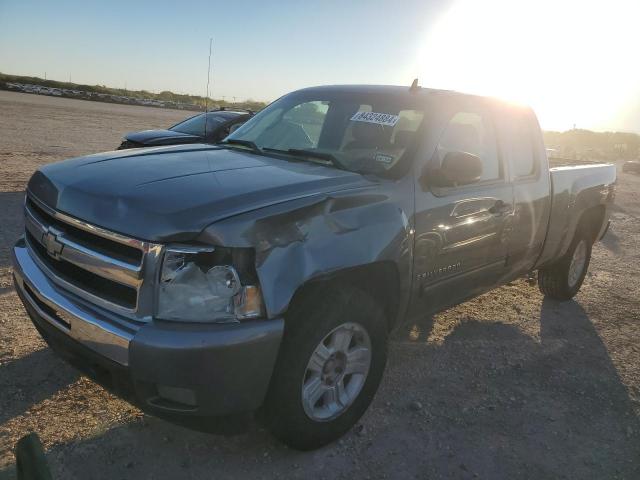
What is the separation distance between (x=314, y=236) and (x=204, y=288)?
55 cm

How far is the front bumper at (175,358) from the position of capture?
226 centimetres

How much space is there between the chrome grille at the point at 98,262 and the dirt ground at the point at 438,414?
838 millimetres

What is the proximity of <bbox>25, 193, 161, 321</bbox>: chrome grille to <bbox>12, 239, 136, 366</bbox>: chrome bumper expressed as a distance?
0.05 metres

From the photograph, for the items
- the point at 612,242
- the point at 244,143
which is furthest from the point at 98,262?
the point at 612,242

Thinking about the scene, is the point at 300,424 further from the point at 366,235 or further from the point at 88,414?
the point at 88,414

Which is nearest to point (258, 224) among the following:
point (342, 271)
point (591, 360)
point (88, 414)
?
point (342, 271)

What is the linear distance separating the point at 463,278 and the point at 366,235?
1228mm

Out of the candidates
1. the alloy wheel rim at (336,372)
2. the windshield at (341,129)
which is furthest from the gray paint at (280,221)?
the alloy wheel rim at (336,372)

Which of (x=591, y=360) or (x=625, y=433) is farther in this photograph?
(x=591, y=360)

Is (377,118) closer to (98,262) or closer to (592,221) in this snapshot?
(98,262)

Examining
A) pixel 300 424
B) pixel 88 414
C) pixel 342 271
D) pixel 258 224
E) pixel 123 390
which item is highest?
pixel 258 224

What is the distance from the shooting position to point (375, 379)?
3141 millimetres

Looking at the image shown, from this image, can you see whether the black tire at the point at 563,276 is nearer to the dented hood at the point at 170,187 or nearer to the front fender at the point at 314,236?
the front fender at the point at 314,236

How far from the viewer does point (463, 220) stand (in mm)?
3547
